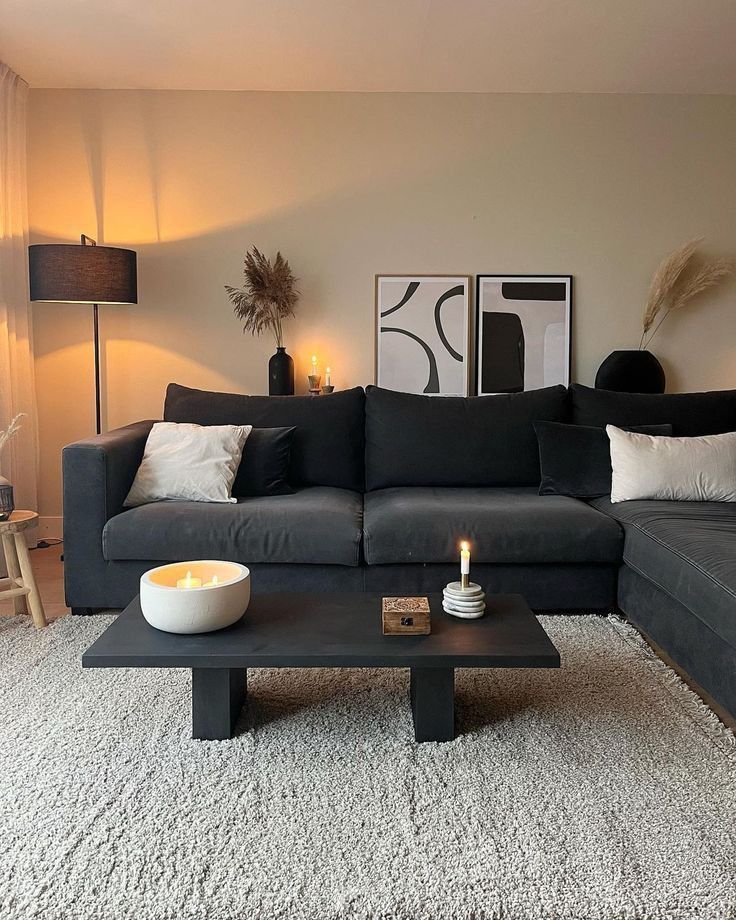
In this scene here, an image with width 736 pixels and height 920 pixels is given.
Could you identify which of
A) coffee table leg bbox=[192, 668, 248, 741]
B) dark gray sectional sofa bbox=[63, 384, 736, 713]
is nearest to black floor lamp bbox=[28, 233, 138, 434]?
dark gray sectional sofa bbox=[63, 384, 736, 713]

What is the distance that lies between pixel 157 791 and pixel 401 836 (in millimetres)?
593

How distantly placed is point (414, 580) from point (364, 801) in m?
1.34

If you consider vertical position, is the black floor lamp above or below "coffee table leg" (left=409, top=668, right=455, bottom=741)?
above

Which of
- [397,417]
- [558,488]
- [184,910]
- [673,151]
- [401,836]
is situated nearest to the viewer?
[184,910]

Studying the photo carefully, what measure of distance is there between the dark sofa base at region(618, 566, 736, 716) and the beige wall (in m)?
1.90

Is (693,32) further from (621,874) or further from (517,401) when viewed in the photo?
(621,874)

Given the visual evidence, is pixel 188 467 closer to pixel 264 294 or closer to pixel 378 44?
pixel 264 294

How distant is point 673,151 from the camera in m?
4.54

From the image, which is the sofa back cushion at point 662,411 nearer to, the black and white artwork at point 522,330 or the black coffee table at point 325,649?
the black and white artwork at point 522,330

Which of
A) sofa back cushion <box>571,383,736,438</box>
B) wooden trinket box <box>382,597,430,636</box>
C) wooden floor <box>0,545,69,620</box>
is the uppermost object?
sofa back cushion <box>571,383,736,438</box>

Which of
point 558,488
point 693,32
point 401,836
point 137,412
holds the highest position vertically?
point 693,32

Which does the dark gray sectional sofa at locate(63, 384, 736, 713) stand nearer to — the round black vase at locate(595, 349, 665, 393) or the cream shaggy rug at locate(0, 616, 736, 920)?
the cream shaggy rug at locate(0, 616, 736, 920)

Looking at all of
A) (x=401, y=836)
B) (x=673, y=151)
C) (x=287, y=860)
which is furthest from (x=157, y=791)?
(x=673, y=151)

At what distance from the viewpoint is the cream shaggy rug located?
5.15 feet
